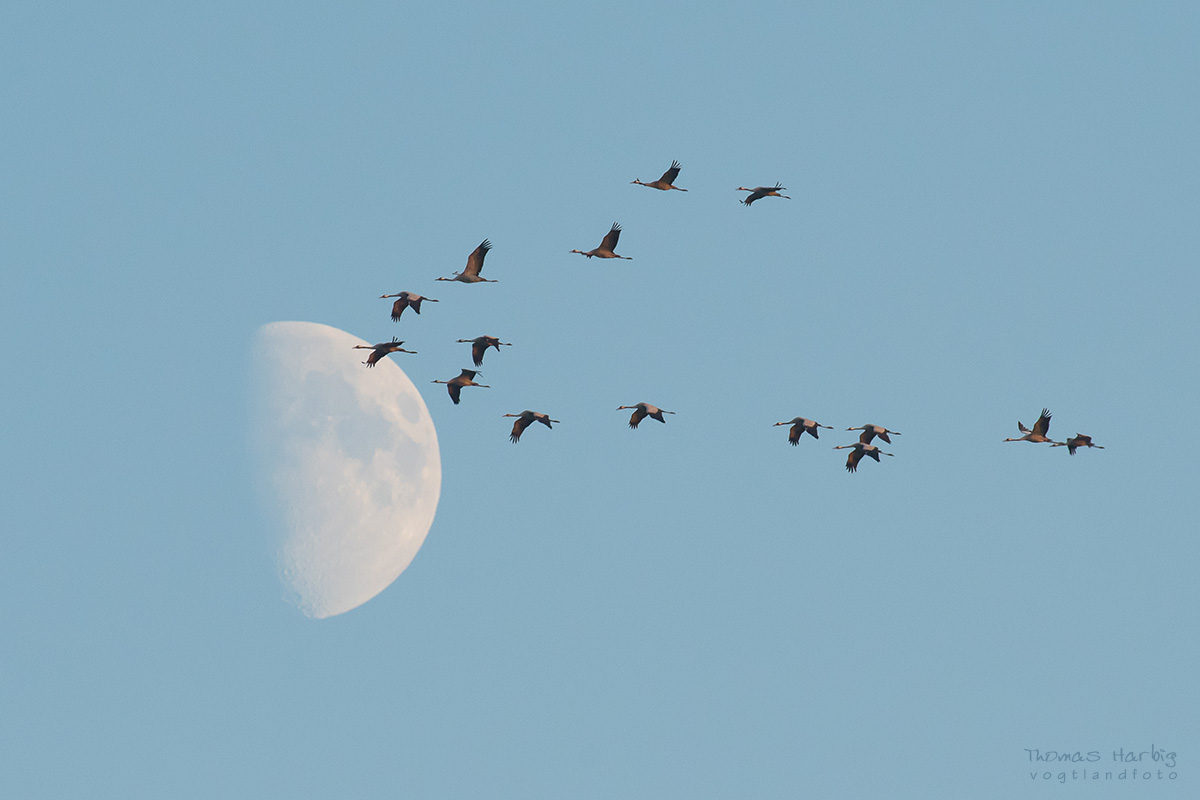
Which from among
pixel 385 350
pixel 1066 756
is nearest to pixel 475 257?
pixel 385 350

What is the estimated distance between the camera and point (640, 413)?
108625 millimetres

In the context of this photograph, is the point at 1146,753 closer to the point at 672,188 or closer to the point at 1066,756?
the point at 1066,756

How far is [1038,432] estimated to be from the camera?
4360 inches

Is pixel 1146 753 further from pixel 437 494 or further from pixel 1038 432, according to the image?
pixel 437 494

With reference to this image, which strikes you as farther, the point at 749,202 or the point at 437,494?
the point at 437,494

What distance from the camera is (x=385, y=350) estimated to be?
107 metres

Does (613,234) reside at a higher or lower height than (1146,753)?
higher

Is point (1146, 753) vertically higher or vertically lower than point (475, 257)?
lower

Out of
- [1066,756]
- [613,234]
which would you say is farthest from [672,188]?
[1066,756]

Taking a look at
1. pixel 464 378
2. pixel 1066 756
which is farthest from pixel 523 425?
pixel 1066 756

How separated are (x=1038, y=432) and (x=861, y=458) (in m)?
5.19

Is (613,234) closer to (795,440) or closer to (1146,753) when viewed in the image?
(795,440)

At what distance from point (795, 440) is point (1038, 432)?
7036mm

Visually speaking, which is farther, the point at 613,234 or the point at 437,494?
the point at 437,494
